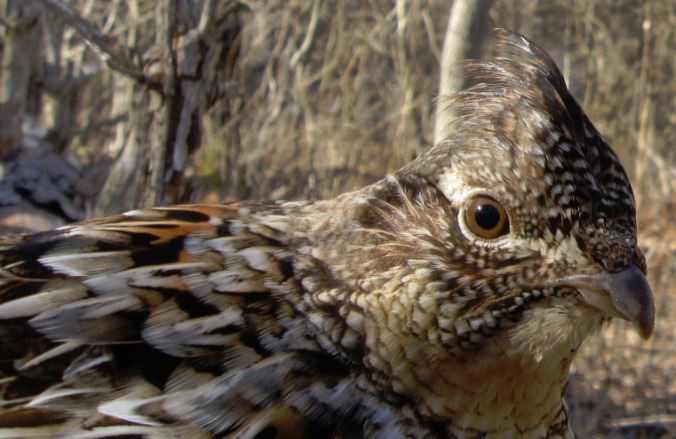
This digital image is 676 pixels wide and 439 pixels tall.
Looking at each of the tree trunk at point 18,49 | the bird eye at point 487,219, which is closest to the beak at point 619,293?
the bird eye at point 487,219

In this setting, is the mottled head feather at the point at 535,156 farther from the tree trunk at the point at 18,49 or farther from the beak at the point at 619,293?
the tree trunk at the point at 18,49

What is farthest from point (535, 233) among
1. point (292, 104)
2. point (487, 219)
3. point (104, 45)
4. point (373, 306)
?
point (292, 104)

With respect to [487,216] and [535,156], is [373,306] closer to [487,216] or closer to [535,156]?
[487,216]

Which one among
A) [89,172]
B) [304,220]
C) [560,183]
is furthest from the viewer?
[89,172]

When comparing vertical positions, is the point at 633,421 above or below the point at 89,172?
below

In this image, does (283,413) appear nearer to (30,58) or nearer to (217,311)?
(217,311)

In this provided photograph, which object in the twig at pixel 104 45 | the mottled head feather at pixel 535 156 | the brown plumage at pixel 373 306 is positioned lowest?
the brown plumage at pixel 373 306

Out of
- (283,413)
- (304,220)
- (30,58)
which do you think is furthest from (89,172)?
(283,413)
